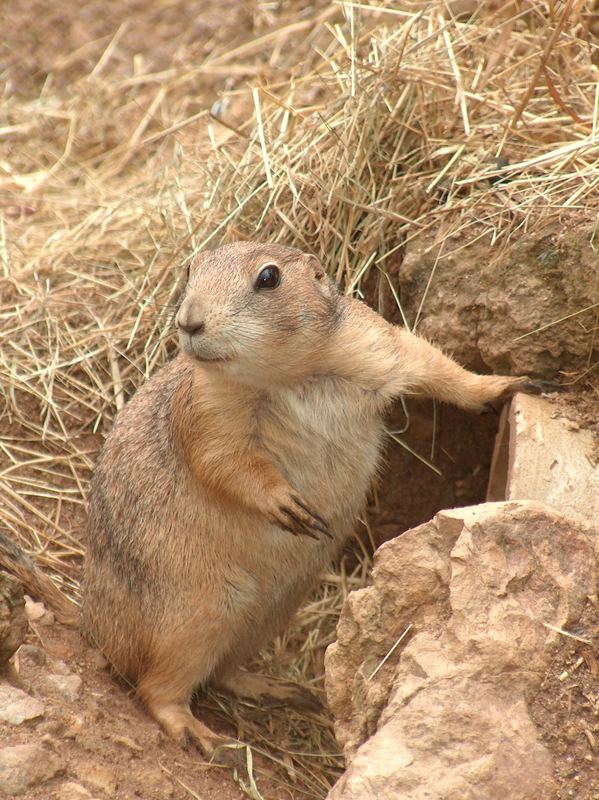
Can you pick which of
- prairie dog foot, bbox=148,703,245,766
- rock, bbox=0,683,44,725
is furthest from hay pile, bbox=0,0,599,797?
rock, bbox=0,683,44,725

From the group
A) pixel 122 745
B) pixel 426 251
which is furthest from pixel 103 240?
pixel 122 745

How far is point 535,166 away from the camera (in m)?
5.32

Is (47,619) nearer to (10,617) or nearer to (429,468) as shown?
(10,617)

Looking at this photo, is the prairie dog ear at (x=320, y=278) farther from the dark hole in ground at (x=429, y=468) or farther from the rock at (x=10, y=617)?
the rock at (x=10, y=617)

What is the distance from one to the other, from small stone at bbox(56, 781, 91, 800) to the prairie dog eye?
203 centimetres

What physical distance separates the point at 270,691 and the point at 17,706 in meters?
1.66

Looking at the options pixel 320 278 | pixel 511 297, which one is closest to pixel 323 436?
pixel 320 278

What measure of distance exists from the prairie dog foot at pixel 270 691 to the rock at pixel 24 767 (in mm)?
1639

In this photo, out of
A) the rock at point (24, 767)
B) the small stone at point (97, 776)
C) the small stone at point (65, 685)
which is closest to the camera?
the rock at point (24, 767)

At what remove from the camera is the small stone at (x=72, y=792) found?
3734 mm

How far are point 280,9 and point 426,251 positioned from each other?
16.0 feet

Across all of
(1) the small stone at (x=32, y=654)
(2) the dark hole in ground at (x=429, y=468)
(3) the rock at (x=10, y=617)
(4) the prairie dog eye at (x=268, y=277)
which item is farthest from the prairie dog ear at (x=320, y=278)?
(1) the small stone at (x=32, y=654)

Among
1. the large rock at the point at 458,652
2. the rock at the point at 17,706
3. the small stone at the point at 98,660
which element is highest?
the large rock at the point at 458,652

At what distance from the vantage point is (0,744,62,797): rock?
3.69 m
